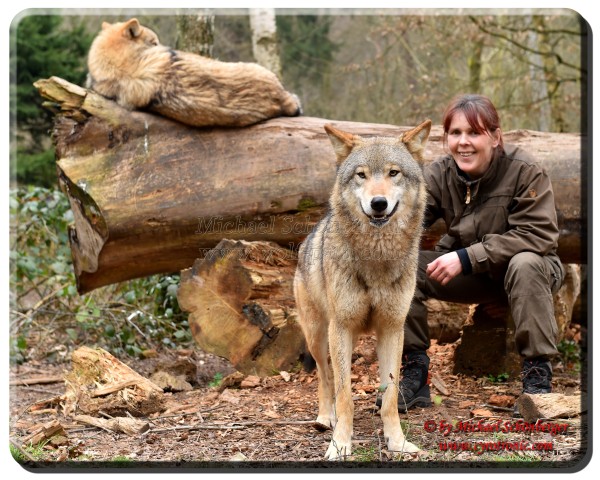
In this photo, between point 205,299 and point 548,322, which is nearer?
point 548,322

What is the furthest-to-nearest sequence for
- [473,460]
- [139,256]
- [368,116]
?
[368,116], [139,256], [473,460]

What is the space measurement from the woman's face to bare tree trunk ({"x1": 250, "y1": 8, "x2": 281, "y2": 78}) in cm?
477

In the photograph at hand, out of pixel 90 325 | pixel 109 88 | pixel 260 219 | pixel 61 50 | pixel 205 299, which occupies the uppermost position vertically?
pixel 61 50

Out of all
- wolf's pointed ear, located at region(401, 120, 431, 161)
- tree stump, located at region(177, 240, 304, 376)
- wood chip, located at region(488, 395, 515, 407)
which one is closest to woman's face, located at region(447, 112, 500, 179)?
wolf's pointed ear, located at region(401, 120, 431, 161)

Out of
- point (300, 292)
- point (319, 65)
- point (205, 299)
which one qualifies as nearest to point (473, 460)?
point (300, 292)

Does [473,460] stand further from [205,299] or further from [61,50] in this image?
[61,50]

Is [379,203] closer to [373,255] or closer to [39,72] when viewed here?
[373,255]

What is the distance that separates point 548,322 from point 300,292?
1.78 metres

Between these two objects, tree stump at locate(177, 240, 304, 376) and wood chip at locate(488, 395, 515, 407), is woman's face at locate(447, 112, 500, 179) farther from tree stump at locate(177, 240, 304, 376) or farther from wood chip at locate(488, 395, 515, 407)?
tree stump at locate(177, 240, 304, 376)

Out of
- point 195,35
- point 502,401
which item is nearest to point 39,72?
point 195,35

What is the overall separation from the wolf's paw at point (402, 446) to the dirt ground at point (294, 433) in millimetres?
44

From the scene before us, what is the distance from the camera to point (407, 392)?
5043 millimetres

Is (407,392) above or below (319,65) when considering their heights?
below

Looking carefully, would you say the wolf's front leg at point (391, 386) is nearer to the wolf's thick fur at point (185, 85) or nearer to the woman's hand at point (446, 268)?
the woman's hand at point (446, 268)
